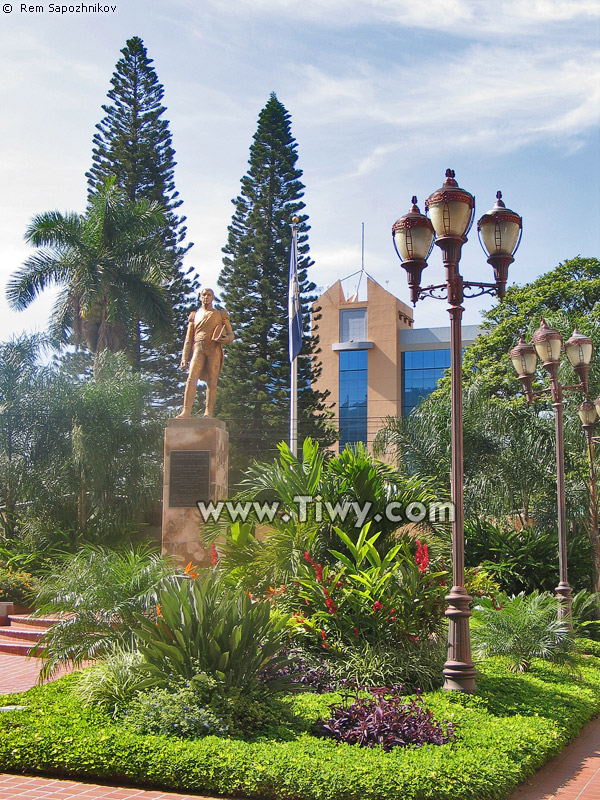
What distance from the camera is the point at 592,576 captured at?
62.0 feet

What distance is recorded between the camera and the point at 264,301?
99.4 ft

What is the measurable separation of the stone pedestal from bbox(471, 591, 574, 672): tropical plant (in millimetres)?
5488

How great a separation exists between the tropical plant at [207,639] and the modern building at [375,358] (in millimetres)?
48881

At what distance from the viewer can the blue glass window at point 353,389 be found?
56.4m

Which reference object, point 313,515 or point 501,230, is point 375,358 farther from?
point 501,230

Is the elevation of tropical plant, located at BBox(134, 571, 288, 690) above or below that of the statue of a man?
below

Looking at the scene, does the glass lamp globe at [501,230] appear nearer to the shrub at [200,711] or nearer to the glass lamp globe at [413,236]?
the glass lamp globe at [413,236]

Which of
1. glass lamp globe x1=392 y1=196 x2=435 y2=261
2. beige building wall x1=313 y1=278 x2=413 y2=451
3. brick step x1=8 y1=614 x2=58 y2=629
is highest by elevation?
beige building wall x1=313 y1=278 x2=413 y2=451

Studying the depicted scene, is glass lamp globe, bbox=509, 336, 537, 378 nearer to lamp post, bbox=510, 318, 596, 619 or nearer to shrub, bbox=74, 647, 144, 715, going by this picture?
lamp post, bbox=510, 318, 596, 619

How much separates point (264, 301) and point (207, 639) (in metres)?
24.2

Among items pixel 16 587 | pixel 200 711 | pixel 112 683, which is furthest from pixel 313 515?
pixel 16 587

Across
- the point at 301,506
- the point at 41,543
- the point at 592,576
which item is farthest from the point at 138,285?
the point at 301,506

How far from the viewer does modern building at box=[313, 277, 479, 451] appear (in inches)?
2216

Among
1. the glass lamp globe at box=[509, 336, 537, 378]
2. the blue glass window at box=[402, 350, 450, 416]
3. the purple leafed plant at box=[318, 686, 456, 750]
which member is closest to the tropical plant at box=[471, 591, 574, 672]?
the purple leafed plant at box=[318, 686, 456, 750]
